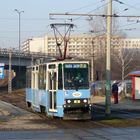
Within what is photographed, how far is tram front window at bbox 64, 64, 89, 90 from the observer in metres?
27.2

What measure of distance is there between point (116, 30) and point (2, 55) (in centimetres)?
2043

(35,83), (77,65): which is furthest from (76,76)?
(35,83)

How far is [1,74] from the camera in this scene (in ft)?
107

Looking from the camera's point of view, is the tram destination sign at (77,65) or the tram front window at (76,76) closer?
the tram front window at (76,76)

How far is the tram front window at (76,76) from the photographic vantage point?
27.2m

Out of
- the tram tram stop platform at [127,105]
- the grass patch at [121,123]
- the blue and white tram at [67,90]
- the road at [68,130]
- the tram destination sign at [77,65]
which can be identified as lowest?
the tram tram stop platform at [127,105]

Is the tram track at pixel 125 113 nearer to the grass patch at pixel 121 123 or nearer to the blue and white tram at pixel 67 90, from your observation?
the grass patch at pixel 121 123

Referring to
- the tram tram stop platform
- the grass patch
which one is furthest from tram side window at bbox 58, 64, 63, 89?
the tram tram stop platform

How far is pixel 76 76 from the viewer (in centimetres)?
2730

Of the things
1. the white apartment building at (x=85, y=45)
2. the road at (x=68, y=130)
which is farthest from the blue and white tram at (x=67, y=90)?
the white apartment building at (x=85, y=45)

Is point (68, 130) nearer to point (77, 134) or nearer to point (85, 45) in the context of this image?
point (77, 134)

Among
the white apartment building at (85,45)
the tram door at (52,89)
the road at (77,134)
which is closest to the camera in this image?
the road at (77,134)

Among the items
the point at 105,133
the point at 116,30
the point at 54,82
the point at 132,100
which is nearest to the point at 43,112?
the point at 54,82

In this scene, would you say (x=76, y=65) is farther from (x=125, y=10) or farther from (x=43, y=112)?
(x=125, y=10)
